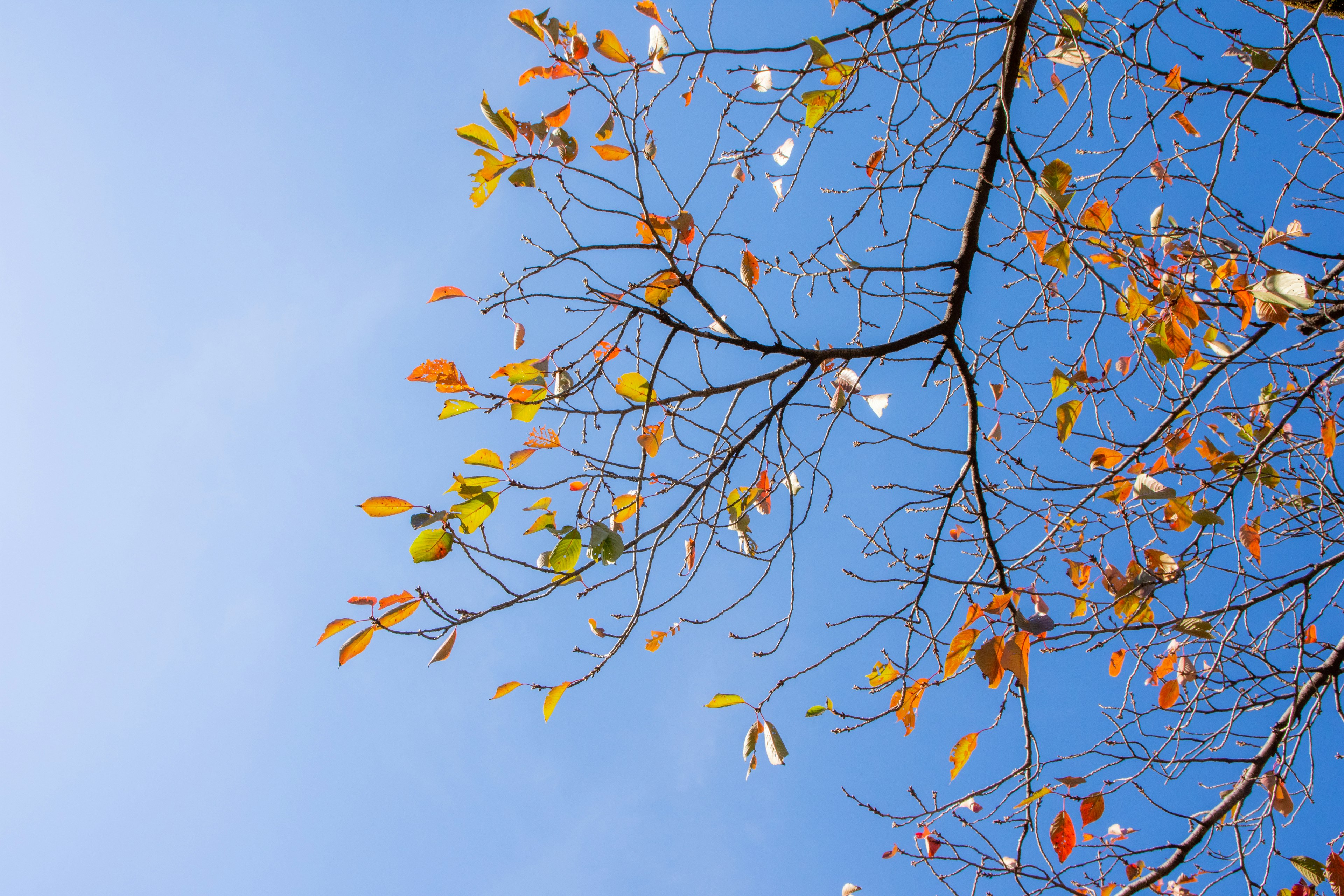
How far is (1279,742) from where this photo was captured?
2041 millimetres

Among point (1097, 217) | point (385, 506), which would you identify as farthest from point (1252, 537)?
point (385, 506)

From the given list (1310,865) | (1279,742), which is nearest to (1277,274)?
(1310,865)

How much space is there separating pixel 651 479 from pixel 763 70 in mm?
1194

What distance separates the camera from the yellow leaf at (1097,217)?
1396 mm

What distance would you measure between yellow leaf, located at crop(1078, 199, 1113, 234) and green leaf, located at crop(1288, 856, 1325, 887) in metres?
1.52

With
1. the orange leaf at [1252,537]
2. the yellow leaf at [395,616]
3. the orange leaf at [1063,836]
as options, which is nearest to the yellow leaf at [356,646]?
the yellow leaf at [395,616]

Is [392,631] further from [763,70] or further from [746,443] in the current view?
[763,70]

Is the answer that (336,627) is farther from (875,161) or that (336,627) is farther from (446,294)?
(875,161)

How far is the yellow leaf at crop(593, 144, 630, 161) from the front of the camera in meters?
1.62

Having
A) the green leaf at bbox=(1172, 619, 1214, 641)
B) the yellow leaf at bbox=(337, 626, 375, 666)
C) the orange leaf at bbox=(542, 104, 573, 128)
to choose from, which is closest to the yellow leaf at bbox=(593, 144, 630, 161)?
the orange leaf at bbox=(542, 104, 573, 128)

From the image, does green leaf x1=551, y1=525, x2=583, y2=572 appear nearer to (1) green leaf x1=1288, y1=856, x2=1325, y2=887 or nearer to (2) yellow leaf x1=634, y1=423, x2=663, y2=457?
(2) yellow leaf x1=634, y1=423, x2=663, y2=457

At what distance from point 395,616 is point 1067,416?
5.25ft

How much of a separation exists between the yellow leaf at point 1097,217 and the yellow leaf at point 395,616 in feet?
5.03

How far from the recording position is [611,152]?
5.34 feet
